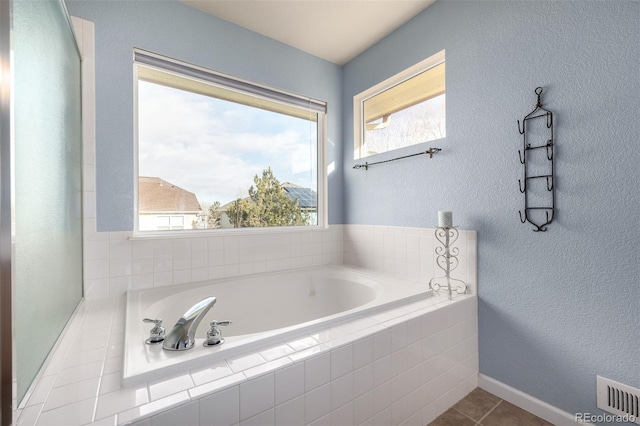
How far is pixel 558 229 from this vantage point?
4.81ft

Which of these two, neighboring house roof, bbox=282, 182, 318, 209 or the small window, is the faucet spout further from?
the small window

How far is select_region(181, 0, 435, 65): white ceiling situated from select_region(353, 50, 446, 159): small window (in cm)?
40

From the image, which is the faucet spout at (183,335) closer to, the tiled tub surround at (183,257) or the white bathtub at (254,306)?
the white bathtub at (254,306)

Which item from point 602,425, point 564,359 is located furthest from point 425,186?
point 602,425

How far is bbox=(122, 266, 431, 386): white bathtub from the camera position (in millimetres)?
1016

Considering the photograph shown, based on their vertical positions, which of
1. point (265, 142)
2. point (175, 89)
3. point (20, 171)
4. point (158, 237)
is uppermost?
point (175, 89)

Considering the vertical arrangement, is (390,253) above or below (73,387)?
above

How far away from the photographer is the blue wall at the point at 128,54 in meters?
1.79

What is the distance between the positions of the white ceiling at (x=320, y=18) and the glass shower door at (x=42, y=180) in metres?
1.11

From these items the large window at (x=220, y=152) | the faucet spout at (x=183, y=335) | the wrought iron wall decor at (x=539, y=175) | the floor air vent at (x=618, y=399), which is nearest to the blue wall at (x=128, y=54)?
the large window at (x=220, y=152)

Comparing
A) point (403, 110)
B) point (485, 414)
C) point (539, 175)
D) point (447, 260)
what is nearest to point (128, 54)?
point (403, 110)

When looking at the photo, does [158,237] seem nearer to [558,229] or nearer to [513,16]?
[558,229]

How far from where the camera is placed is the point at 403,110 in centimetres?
237

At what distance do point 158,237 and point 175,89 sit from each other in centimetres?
107
